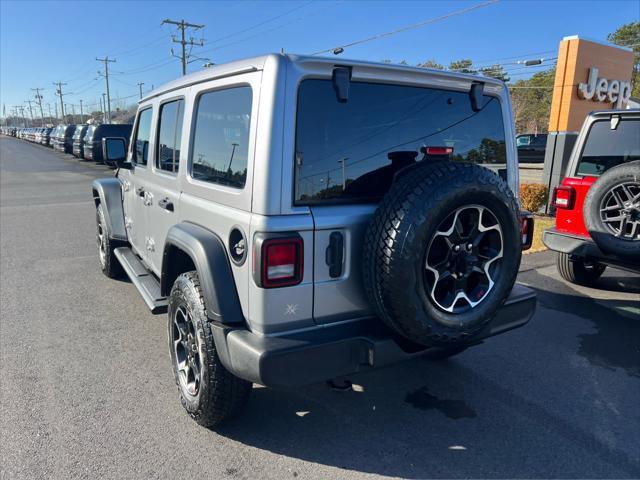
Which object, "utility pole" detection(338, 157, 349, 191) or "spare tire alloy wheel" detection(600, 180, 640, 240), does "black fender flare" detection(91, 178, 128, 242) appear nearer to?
"utility pole" detection(338, 157, 349, 191)

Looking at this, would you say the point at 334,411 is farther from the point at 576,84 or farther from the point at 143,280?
the point at 576,84

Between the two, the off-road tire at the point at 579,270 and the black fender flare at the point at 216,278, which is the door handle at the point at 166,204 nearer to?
the black fender flare at the point at 216,278

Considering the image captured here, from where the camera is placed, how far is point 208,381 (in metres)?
2.65

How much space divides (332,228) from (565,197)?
12.7ft

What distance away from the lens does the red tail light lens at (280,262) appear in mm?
2238

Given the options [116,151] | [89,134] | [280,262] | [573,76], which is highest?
[573,76]

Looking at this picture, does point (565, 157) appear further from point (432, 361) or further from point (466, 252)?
point (466, 252)

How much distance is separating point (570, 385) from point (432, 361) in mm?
Result: 982

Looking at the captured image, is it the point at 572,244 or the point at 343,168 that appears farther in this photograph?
the point at 572,244

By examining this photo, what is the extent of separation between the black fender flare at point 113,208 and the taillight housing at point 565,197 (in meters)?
4.72

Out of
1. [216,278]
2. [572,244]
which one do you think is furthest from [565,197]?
[216,278]

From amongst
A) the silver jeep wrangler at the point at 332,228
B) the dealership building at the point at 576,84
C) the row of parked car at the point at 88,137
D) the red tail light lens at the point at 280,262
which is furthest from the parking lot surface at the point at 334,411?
the row of parked car at the point at 88,137

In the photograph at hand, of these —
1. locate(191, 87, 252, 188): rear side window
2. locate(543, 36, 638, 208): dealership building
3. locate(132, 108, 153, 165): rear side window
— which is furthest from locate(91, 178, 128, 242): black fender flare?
locate(543, 36, 638, 208): dealership building

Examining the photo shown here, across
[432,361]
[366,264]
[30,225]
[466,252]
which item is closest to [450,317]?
[466,252]
